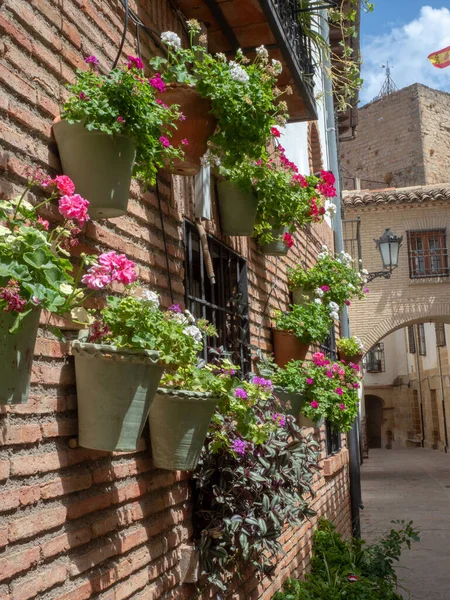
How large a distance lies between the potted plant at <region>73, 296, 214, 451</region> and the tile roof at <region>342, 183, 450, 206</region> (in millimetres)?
18479


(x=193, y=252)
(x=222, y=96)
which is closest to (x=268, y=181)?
(x=193, y=252)

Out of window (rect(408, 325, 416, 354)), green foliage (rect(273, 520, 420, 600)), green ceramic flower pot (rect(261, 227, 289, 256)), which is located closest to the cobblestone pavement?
green foliage (rect(273, 520, 420, 600))

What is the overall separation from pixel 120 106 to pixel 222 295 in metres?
2.17

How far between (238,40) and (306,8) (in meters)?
1.14

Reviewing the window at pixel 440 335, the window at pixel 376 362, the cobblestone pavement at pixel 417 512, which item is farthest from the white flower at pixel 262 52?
the window at pixel 376 362

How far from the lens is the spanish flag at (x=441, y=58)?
98.8 ft

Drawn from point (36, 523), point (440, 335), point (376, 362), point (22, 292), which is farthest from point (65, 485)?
point (376, 362)

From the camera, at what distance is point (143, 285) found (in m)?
3.50

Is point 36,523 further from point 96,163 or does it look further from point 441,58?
point 441,58

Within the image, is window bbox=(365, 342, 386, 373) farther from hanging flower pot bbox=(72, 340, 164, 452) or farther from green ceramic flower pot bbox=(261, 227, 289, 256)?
hanging flower pot bbox=(72, 340, 164, 452)

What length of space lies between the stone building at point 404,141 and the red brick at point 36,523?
1164 inches

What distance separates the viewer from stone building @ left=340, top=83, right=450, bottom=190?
3077 cm

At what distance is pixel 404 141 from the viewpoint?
3128cm

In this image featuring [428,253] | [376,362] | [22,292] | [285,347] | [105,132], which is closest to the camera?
[22,292]
